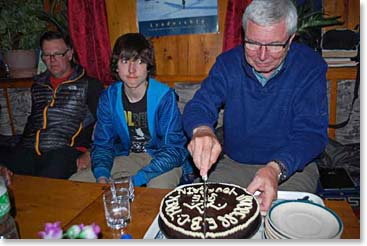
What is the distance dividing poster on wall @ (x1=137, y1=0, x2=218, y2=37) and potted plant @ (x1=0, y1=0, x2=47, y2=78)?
3.14 feet

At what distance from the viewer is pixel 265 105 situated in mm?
1706

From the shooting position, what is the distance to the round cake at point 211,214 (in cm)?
97

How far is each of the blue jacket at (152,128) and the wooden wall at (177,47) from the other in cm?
91

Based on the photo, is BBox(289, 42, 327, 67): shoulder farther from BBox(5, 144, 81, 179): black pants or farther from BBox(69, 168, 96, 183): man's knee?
BBox(5, 144, 81, 179): black pants

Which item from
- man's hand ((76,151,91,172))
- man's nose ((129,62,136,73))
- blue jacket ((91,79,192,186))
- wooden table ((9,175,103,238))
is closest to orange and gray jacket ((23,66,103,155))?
man's hand ((76,151,91,172))

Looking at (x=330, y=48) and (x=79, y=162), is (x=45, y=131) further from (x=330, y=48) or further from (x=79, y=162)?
(x=330, y=48)

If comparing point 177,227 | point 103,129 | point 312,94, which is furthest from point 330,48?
point 177,227

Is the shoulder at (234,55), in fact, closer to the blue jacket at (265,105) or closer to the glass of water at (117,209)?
the blue jacket at (265,105)

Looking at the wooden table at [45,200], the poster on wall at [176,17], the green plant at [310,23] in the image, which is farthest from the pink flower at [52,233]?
the poster on wall at [176,17]

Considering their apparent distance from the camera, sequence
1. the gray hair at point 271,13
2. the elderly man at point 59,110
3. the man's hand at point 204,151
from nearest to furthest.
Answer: the man's hand at point 204,151, the gray hair at point 271,13, the elderly man at point 59,110

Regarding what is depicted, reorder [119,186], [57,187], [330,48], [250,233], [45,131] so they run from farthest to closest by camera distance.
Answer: [330,48], [45,131], [57,187], [119,186], [250,233]

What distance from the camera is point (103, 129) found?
2.06 metres

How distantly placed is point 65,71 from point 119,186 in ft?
4.61

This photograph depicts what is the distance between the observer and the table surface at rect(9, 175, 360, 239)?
43.8 inches
